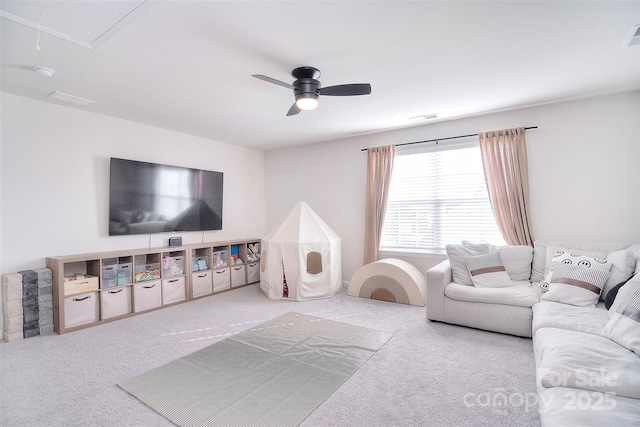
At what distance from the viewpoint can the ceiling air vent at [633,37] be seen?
2.13 metres

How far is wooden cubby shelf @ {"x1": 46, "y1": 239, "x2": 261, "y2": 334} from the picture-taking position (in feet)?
10.7

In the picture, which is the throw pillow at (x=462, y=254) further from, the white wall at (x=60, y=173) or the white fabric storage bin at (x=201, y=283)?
the white wall at (x=60, y=173)

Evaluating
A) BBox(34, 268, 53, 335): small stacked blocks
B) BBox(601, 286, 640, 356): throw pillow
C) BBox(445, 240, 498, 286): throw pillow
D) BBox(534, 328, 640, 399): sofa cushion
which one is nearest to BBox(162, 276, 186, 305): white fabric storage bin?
BBox(34, 268, 53, 335): small stacked blocks

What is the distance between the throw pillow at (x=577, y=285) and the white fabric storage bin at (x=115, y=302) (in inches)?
178

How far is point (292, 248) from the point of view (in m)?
4.36

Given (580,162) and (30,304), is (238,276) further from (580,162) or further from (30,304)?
(580,162)

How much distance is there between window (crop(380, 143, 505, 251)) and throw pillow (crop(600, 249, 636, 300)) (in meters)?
1.26

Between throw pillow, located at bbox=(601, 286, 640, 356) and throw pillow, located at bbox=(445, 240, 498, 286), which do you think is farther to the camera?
throw pillow, located at bbox=(445, 240, 498, 286)

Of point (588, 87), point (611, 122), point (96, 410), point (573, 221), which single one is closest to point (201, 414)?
point (96, 410)

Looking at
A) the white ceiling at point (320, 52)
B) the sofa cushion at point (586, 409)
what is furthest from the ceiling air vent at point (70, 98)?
the sofa cushion at point (586, 409)

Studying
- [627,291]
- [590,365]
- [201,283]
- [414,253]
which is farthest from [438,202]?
[201,283]

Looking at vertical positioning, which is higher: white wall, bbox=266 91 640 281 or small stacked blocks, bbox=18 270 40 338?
white wall, bbox=266 91 640 281

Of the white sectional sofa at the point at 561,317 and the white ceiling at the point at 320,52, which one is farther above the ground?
the white ceiling at the point at 320,52

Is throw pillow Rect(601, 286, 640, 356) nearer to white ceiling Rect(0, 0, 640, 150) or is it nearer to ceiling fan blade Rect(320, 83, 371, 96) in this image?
white ceiling Rect(0, 0, 640, 150)
